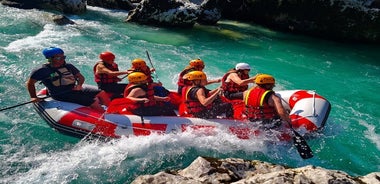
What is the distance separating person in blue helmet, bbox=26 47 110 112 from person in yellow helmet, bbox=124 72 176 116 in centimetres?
95

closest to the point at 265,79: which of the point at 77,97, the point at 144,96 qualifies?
the point at 144,96

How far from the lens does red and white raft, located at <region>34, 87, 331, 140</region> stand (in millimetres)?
7090

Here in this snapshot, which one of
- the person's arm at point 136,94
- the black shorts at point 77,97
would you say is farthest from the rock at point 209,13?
the person's arm at point 136,94

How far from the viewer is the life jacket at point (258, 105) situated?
22.5 feet

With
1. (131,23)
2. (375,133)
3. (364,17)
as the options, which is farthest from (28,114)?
(364,17)

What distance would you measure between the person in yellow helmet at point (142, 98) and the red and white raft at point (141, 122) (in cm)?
16

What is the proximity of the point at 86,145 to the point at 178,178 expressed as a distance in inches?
134

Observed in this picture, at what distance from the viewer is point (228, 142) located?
7.01m

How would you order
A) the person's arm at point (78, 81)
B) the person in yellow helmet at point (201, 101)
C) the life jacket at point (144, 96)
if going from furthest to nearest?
the person's arm at point (78, 81)
the life jacket at point (144, 96)
the person in yellow helmet at point (201, 101)

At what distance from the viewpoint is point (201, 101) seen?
693 cm

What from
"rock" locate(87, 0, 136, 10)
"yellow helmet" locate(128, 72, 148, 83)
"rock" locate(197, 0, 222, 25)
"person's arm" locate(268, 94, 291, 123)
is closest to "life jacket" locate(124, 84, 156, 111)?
"yellow helmet" locate(128, 72, 148, 83)

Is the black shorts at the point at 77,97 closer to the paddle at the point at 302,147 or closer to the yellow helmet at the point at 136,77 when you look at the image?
the yellow helmet at the point at 136,77

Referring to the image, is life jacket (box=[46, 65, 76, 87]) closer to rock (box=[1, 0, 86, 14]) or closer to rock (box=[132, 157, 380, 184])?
rock (box=[132, 157, 380, 184])

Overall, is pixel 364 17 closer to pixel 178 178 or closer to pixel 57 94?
pixel 57 94
